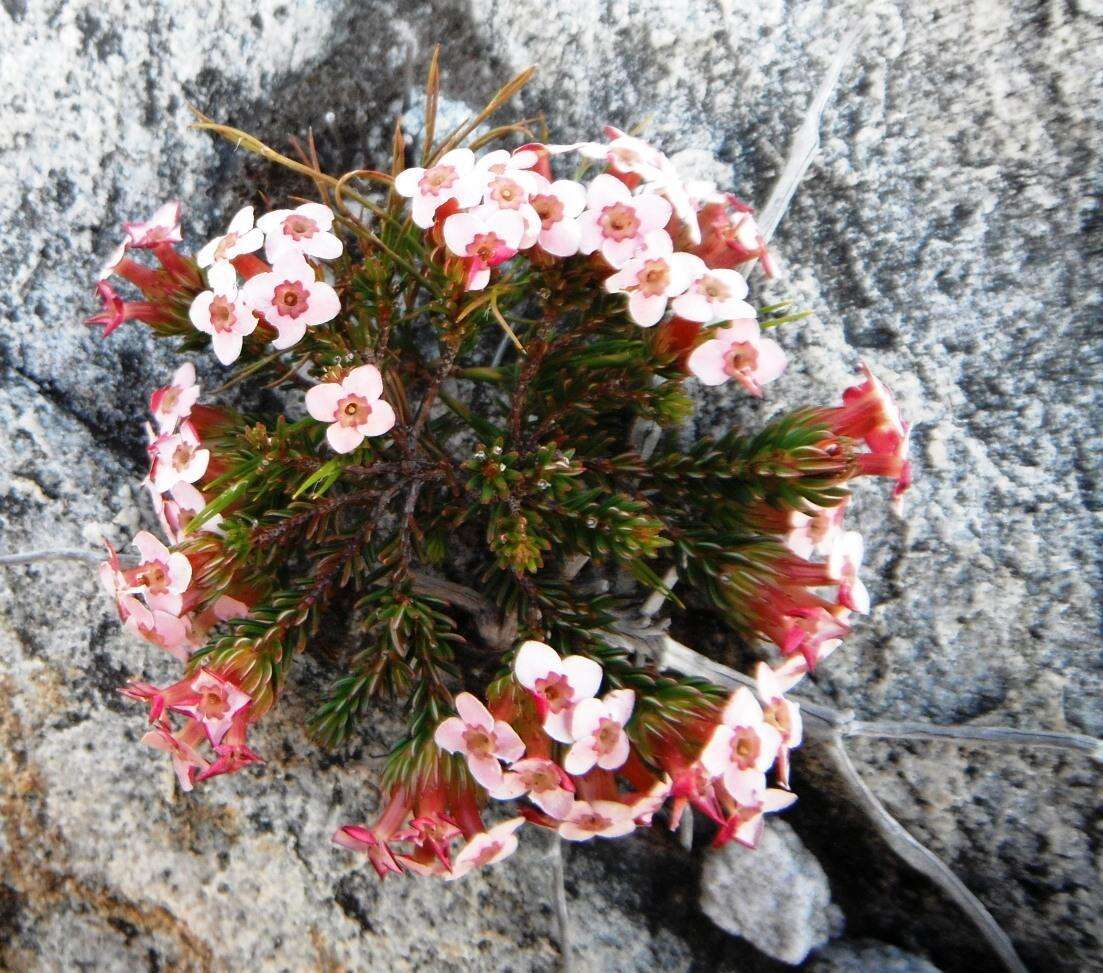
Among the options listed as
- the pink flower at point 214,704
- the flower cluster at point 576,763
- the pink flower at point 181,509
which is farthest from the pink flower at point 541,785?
the pink flower at point 181,509

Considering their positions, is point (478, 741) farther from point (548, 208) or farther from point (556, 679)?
point (548, 208)

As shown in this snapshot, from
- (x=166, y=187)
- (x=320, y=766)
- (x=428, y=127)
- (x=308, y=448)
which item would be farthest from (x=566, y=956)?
(x=166, y=187)

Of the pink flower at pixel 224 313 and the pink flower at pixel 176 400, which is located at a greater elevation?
the pink flower at pixel 224 313

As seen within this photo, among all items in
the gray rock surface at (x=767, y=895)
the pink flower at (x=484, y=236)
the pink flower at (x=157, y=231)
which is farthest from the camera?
the gray rock surface at (x=767, y=895)

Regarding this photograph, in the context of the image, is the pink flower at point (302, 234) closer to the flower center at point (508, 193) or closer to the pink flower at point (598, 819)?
the flower center at point (508, 193)

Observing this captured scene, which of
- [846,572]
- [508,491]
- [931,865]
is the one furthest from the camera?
[931,865]

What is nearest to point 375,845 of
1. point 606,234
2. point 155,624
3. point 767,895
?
point 155,624
